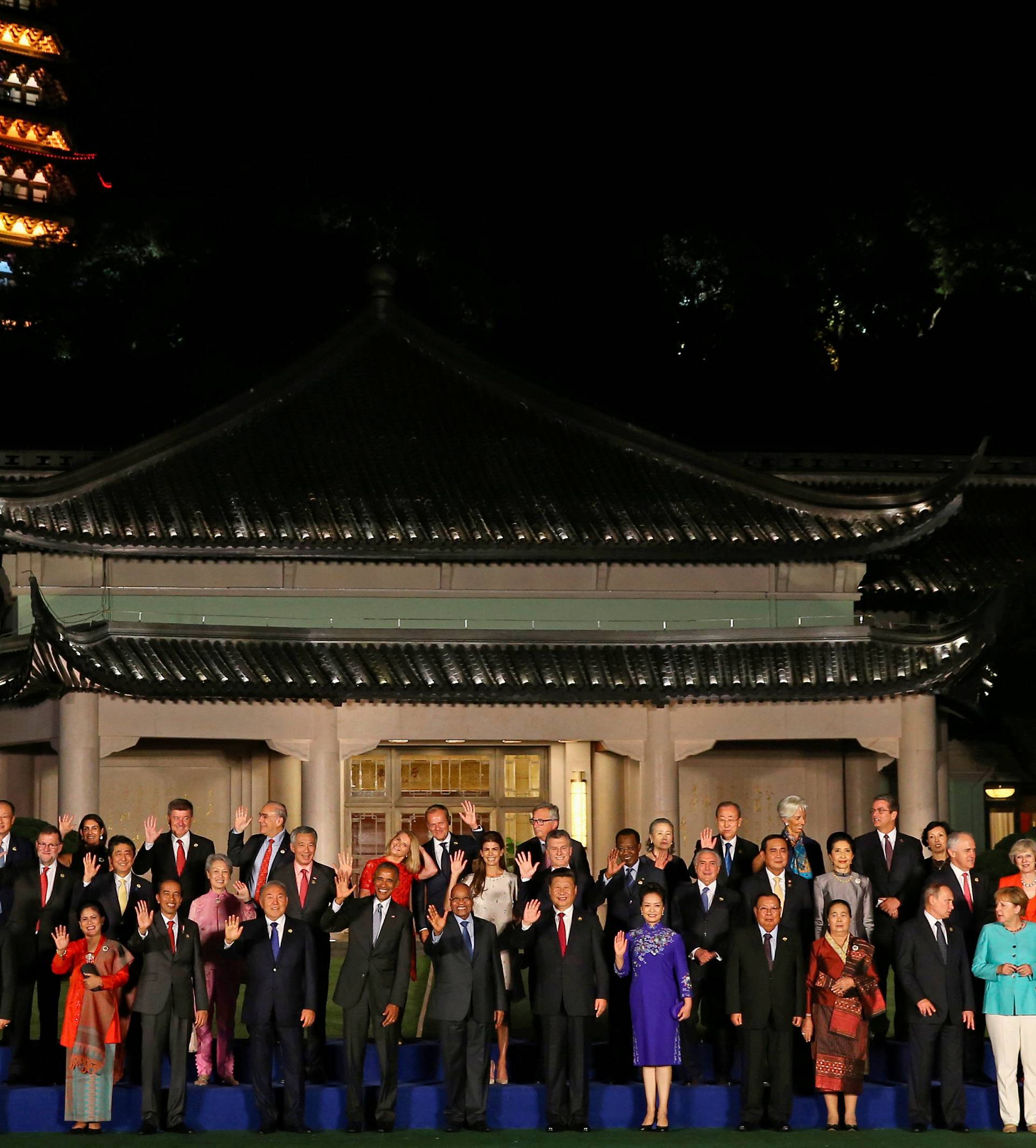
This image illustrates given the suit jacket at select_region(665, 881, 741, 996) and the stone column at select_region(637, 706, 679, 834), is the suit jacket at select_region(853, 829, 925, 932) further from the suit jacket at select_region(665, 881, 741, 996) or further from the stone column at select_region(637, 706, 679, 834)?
the stone column at select_region(637, 706, 679, 834)

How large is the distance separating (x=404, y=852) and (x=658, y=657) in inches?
358

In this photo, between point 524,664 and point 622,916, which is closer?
point 622,916

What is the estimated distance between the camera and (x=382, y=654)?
74.6 ft

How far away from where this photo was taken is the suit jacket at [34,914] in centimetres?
1378

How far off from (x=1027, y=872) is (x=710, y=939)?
2283 millimetres

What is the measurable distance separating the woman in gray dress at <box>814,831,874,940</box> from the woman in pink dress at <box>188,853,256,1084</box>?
4.08m

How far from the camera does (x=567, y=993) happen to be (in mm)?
13109

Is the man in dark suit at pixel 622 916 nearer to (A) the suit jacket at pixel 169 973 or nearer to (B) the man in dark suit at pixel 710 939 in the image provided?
(B) the man in dark suit at pixel 710 939

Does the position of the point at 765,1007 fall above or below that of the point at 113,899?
below

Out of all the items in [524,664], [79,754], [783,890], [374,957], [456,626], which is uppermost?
[456,626]

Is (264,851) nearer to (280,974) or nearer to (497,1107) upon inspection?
(280,974)

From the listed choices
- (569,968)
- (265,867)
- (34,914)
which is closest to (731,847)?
(569,968)

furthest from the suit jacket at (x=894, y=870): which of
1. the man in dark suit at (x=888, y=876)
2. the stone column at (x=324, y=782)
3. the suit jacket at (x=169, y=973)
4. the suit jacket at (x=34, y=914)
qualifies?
the stone column at (x=324, y=782)

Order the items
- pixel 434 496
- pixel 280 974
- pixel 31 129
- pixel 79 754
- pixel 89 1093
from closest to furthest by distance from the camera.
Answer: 1. pixel 89 1093
2. pixel 280 974
3. pixel 79 754
4. pixel 434 496
5. pixel 31 129
